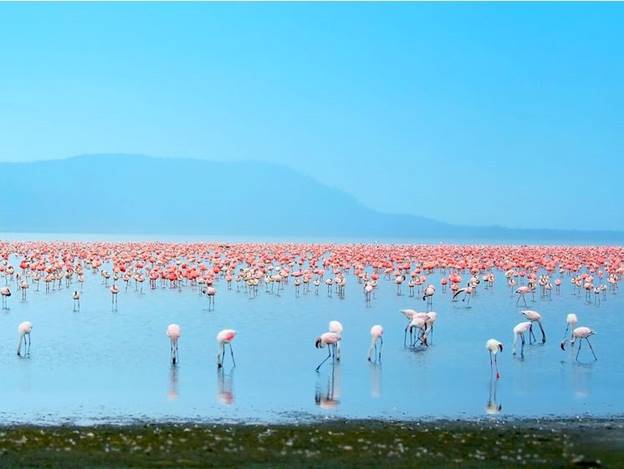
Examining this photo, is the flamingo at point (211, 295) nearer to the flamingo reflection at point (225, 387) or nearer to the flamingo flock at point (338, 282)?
the flamingo flock at point (338, 282)

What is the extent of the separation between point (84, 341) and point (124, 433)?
10611 millimetres

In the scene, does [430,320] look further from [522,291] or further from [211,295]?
[522,291]

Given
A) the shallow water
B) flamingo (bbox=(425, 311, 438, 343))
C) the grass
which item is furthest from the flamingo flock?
the grass

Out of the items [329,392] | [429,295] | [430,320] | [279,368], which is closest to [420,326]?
[430,320]

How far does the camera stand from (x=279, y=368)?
1898 centimetres

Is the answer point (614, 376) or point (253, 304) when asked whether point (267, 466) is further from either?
point (253, 304)

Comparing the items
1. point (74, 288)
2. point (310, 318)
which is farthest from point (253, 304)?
point (74, 288)

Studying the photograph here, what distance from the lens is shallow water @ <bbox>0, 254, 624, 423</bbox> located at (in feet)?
49.2

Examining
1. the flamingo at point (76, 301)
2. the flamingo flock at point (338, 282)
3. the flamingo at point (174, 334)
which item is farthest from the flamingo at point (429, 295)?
the flamingo at point (174, 334)

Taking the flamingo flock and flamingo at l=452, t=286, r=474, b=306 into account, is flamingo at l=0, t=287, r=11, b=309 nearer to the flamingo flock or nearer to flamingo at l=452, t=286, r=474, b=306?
the flamingo flock

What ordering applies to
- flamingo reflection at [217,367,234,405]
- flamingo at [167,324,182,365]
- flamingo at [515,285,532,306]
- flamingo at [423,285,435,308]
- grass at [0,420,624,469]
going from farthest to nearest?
flamingo at [515,285,532,306] → flamingo at [423,285,435,308] → flamingo at [167,324,182,365] → flamingo reflection at [217,367,234,405] → grass at [0,420,624,469]

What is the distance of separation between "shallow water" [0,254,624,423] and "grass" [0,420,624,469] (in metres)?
1.46

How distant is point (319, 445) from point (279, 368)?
752 cm

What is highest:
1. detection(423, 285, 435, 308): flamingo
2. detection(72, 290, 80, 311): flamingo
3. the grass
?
detection(423, 285, 435, 308): flamingo
